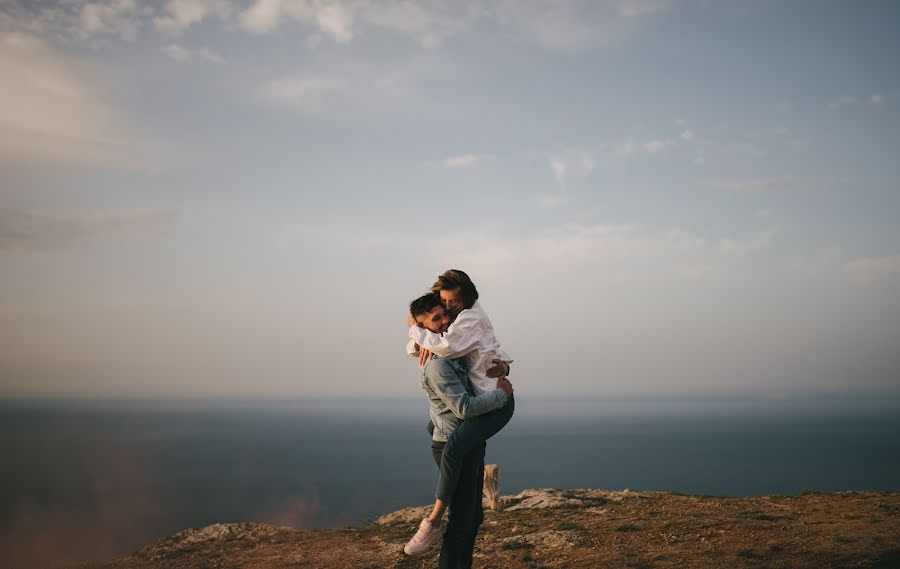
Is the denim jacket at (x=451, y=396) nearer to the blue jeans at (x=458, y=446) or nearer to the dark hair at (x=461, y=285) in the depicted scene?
the blue jeans at (x=458, y=446)

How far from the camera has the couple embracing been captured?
6.19m

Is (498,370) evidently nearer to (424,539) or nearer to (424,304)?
(424,304)

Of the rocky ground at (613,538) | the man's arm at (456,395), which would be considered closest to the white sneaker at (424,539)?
the man's arm at (456,395)

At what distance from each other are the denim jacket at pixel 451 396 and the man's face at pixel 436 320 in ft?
1.12

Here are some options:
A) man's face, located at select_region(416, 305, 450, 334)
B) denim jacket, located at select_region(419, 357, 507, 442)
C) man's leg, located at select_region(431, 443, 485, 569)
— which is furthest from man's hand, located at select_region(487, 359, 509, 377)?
man's leg, located at select_region(431, 443, 485, 569)

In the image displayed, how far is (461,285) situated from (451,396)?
3.82 feet

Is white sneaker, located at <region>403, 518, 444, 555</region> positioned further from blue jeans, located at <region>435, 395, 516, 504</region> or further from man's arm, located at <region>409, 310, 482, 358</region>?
man's arm, located at <region>409, 310, 482, 358</region>

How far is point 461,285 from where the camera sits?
A: 653 cm

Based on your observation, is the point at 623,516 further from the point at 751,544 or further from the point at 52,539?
the point at 52,539

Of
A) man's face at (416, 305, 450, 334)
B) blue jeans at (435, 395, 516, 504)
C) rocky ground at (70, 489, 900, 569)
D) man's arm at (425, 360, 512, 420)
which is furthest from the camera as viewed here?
rocky ground at (70, 489, 900, 569)

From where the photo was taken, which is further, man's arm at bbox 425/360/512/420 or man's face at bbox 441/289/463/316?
man's face at bbox 441/289/463/316

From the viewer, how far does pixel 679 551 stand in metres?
9.95

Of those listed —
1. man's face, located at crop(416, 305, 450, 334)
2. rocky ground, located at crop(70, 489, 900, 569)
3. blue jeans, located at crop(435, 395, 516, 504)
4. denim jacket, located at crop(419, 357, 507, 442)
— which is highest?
man's face, located at crop(416, 305, 450, 334)

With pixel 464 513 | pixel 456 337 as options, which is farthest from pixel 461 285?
pixel 464 513
